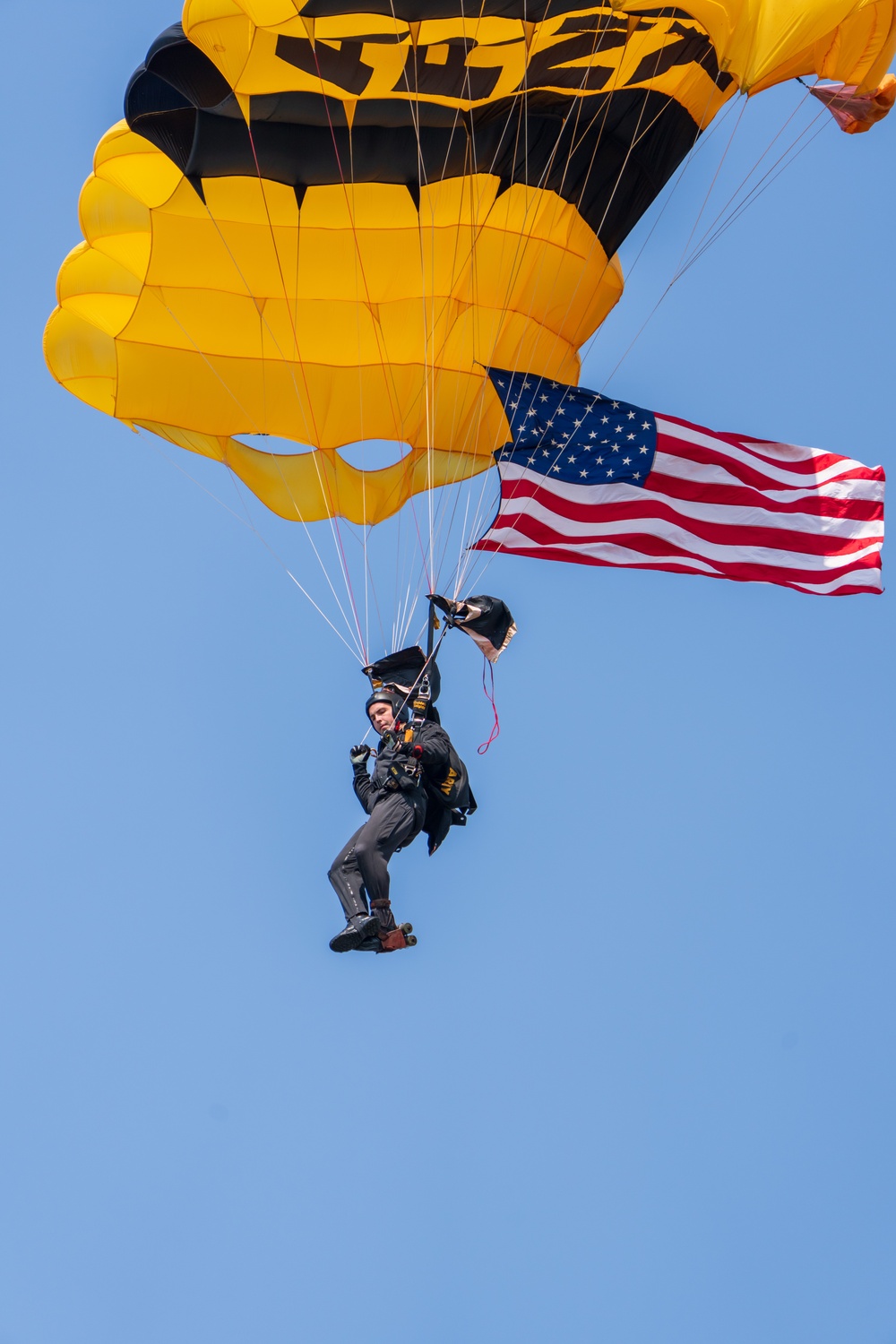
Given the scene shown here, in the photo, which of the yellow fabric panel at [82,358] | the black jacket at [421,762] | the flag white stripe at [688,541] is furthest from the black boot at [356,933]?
the yellow fabric panel at [82,358]

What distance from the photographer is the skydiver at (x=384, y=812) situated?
10.8m

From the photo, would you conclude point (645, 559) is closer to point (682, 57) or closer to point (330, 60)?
point (682, 57)

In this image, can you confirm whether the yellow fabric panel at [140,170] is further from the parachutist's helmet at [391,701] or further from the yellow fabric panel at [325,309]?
the parachutist's helmet at [391,701]

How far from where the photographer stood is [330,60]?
11742 millimetres

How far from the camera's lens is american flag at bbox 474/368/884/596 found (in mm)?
13039

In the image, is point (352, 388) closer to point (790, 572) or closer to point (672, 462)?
point (672, 462)

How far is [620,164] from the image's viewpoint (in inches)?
520

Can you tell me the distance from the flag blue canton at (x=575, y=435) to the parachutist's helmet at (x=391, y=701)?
2.30 meters

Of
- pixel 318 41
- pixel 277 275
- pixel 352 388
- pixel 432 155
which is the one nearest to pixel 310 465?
pixel 352 388

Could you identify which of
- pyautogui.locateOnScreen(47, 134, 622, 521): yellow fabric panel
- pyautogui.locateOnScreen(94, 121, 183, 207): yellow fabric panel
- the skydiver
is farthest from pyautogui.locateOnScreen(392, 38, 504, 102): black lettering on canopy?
the skydiver

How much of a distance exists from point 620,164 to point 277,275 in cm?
281

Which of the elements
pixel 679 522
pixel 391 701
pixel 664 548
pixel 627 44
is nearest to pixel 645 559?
pixel 664 548

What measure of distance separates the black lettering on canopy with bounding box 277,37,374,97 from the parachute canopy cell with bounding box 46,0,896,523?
0.05ft

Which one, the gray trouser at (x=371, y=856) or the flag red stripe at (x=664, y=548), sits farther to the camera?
the flag red stripe at (x=664, y=548)
